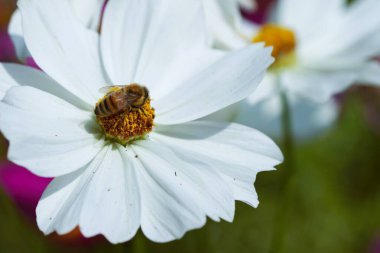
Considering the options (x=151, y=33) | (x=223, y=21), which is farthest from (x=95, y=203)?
(x=223, y=21)

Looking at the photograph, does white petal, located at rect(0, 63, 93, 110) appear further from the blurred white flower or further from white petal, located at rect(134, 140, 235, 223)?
the blurred white flower

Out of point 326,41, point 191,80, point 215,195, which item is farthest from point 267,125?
point 215,195

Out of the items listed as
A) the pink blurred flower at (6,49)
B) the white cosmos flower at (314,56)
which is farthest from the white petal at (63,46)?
the pink blurred flower at (6,49)

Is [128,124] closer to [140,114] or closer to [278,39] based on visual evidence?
[140,114]

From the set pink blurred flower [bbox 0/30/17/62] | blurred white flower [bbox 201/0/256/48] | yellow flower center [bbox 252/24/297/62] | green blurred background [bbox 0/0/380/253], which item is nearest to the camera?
blurred white flower [bbox 201/0/256/48]

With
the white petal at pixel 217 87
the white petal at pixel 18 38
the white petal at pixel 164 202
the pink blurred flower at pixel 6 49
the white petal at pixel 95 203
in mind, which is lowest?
the pink blurred flower at pixel 6 49

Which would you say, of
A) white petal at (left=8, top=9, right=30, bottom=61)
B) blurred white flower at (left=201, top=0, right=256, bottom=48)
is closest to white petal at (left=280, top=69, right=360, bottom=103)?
blurred white flower at (left=201, top=0, right=256, bottom=48)

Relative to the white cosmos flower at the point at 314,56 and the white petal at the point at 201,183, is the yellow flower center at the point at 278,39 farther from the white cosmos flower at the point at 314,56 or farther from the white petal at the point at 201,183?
the white petal at the point at 201,183
